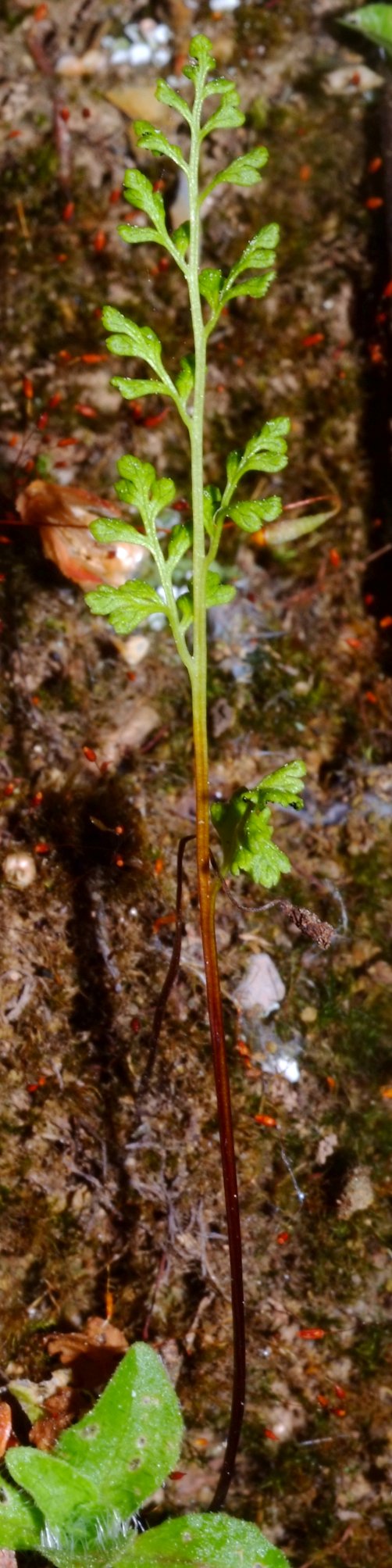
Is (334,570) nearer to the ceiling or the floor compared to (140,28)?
nearer to the floor

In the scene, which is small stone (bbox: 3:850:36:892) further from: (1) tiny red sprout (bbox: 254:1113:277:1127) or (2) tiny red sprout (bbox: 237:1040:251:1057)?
(1) tiny red sprout (bbox: 254:1113:277:1127)

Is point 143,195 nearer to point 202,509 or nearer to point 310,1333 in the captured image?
point 202,509

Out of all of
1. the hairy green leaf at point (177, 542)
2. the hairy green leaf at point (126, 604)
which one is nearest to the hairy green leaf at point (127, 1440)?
the hairy green leaf at point (126, 604)

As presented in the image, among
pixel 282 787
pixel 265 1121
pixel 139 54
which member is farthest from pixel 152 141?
pixel 265 1121

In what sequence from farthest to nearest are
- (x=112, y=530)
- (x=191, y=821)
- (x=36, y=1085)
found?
1. (x=191, y=821)
2. (x=36, y=1085)
3. (x=112, y=530)

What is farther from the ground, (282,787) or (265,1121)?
(282,787)

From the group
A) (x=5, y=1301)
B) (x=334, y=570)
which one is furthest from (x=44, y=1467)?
(x=334, y=570)

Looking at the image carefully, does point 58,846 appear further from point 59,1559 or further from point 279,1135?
point 59,1559

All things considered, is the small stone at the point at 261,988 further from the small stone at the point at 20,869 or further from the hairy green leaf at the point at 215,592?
the hairy green leaf at the point at 215,592
